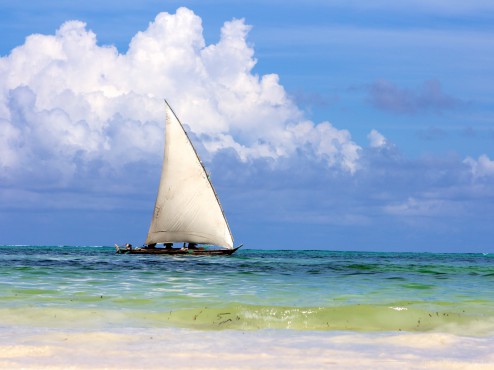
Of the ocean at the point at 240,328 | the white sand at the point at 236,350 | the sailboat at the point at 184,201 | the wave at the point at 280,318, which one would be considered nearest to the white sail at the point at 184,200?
the sailboat at the point at 184,201

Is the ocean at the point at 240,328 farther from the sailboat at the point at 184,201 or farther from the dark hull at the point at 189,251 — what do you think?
the dark hull at the point at 189,251

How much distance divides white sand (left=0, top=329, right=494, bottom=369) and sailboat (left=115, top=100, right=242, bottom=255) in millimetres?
62034

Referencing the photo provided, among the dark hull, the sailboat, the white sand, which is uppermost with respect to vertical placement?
the sailboat

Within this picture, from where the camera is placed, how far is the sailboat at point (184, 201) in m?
77.8

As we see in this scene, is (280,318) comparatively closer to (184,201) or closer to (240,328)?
(240,328)

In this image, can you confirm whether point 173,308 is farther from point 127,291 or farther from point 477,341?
point 477,341

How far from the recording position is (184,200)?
79688mm

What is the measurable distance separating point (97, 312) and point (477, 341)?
9.22 m

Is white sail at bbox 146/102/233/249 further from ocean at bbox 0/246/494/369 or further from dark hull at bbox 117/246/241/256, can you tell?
ocean at bbox 0/246/494/369

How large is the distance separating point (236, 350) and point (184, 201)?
67.0 meters

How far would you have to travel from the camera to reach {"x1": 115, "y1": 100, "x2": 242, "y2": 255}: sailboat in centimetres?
7781

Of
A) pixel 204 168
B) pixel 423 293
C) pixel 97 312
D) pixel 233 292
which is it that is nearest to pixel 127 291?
pixel 233 292

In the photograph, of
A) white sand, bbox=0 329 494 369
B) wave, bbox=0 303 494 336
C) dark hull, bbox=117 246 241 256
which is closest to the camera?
white sand, bbox=0 329 494 369

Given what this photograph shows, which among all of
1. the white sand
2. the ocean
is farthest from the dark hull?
the white sand
